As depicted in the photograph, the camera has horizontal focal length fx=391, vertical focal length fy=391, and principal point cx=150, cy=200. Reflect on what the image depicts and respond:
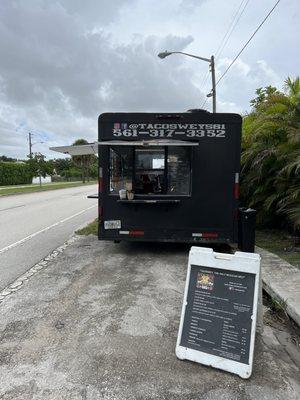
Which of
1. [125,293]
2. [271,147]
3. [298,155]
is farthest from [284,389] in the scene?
[271,147]

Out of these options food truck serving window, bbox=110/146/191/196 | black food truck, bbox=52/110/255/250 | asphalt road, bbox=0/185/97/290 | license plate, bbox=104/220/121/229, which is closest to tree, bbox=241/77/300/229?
black food truck, bbox=52/110/255/250

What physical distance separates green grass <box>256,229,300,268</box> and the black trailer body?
1.08 metres

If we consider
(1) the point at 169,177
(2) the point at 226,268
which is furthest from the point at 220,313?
(1) the point at 169,177

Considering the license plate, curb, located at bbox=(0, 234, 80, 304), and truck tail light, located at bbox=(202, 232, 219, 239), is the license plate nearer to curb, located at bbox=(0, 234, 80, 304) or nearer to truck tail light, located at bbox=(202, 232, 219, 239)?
curb, located at bbox=(0, 234, 80, 304)

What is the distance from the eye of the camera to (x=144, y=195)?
25.5 feet

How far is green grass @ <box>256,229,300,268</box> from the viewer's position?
7504 millimetres

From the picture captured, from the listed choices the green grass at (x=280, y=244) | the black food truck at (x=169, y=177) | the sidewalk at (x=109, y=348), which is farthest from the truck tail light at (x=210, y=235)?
the sidewalk at (x=109, y=348)

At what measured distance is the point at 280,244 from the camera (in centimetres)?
873

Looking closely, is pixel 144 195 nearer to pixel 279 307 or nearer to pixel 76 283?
pixel 76 283

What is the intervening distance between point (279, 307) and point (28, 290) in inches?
139

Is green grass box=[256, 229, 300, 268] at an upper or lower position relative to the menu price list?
lower

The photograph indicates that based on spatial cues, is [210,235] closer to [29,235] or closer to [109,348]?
[109,348]

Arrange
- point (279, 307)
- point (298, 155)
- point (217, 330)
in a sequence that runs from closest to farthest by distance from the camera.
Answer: point (217, 330)
point (279, 307)
point (298, 155)

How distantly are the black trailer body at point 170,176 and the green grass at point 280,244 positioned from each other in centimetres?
108
